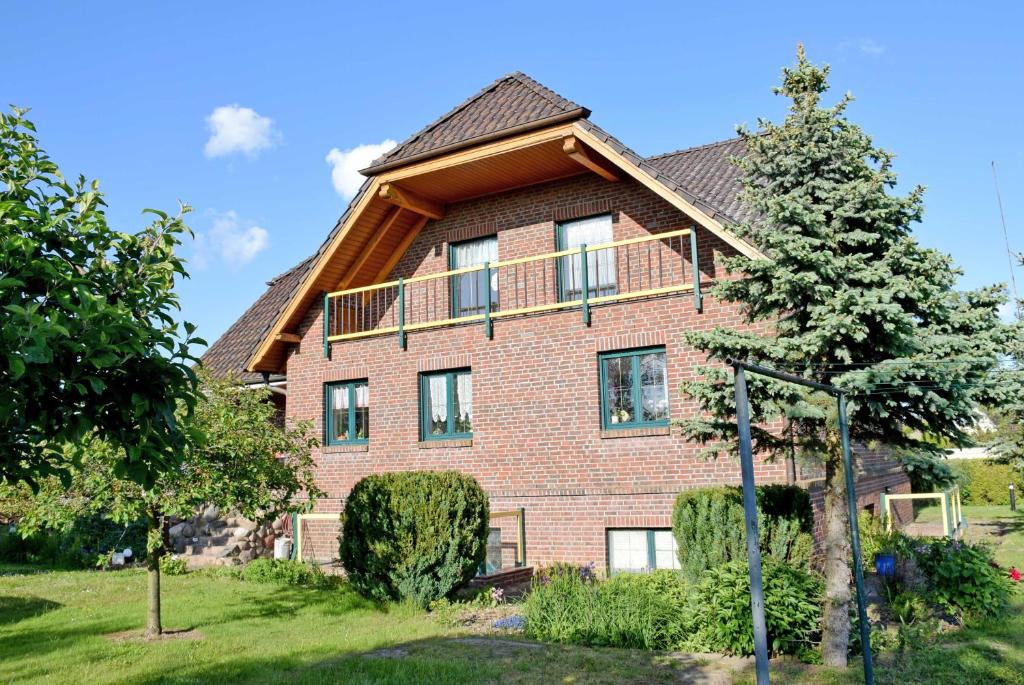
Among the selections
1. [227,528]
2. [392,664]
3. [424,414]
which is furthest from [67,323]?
[227,528]

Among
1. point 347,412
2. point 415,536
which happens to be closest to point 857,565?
point 415,536

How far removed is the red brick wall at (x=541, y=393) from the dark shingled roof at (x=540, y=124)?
103 centimetres

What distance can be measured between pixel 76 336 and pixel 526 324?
11280 millimetres

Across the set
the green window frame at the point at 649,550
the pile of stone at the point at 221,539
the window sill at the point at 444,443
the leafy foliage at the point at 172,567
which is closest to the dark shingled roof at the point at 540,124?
the pile of stone at the point at 221,539

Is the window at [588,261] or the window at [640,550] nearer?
the window at [640,550]

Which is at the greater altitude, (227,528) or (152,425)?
(152,425)

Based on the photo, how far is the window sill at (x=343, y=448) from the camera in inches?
669

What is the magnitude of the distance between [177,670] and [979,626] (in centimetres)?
867

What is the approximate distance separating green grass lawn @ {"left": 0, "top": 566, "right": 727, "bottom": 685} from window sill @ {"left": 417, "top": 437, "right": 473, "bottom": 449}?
3660mm

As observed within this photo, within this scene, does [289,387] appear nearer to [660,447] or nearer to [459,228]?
[459,228]

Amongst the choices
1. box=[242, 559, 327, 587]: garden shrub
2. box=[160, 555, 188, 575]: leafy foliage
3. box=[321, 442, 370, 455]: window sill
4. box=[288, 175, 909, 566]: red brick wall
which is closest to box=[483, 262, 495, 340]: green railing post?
box=[288, 175, 909, 566]: red brick wall

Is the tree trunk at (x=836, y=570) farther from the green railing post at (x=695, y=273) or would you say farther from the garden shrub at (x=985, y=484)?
the garden shrub at (x=985, y=484)

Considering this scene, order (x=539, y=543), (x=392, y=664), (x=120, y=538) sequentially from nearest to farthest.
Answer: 1. (x=392, y=664)
2. (x=539, y=543)
3. (x=120, y=538)

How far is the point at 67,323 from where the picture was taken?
171 inches
